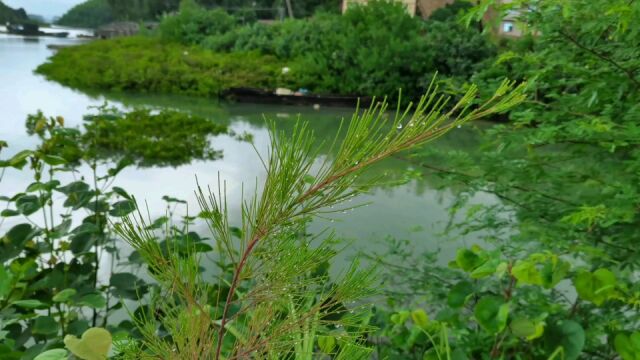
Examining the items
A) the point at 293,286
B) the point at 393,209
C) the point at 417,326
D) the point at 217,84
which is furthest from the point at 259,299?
the point at 217,84

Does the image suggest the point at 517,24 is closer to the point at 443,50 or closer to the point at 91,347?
the point at 91,347

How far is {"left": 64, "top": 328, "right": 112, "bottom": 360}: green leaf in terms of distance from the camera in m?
0.32

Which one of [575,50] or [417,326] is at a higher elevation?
[575,50]

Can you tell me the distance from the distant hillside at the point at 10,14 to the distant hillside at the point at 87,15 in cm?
67

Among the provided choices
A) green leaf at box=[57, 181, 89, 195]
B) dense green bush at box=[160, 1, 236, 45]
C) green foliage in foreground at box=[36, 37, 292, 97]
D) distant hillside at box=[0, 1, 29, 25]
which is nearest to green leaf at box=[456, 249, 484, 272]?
green leaf at box=[57, 181, 89, 195]

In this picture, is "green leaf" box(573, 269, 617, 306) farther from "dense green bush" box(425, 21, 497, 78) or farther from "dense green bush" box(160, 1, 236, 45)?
"dense green bush" box(160, 1, 236, 45)

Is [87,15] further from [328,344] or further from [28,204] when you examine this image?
[328,344]

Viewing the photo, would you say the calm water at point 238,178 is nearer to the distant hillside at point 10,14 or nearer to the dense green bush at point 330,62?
the distant hillside at point 10,14

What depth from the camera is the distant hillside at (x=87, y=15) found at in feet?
11.0

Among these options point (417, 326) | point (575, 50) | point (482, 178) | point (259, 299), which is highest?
point (575, 50)

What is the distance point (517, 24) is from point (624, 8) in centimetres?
47

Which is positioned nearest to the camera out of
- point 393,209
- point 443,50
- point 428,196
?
point 393,209

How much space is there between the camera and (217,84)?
251 inches

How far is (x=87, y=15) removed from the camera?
3781 mm
